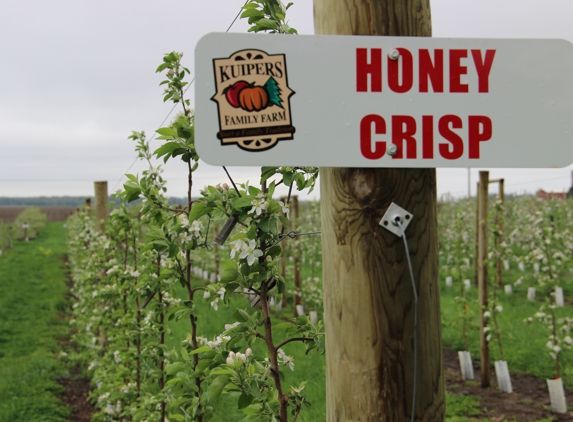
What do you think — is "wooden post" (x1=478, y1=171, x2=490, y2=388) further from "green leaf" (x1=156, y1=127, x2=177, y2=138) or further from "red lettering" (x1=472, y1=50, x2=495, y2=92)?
"red lettering" (x1=472, y1=50, x2=495, y2=92)

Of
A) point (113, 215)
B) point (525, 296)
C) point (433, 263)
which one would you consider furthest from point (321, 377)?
point (525, 296)

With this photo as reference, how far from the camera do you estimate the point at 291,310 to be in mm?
10242

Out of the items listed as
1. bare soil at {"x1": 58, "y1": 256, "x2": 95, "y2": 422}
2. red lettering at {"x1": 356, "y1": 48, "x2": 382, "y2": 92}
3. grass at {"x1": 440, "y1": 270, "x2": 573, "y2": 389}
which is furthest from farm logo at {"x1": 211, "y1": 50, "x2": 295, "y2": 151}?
grass at {"x1": 440, "y1": 270, "x2": 573, "y2": 389}

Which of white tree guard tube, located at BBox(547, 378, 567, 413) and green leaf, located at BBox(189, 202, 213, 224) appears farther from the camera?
white tree guard tube, located at BBox(547, 378, 567, 413)

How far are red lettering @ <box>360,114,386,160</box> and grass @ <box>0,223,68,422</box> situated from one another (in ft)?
18.8

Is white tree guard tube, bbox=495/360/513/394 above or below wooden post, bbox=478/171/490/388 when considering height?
below

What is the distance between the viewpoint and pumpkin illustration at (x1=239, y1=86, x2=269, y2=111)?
1.18 meters

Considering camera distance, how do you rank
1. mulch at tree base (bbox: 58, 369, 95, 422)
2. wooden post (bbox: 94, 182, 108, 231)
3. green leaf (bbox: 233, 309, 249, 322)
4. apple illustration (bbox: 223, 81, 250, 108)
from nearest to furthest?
apple illustration (bbox: 223, 81, 250, 108) < green leaf (bbox: 233, 309, 249, 322) < mulch at tree base (bbox: 58, 369, 95, 422) < wooden post (bbox: 94, 182, 108, 231)

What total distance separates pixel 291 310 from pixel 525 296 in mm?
4601

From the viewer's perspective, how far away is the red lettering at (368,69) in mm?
1220

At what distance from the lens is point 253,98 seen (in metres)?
1.19

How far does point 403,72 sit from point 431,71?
0.22 feet

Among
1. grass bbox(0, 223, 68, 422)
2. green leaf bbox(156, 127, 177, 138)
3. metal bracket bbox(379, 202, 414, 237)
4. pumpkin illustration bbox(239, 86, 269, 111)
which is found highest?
green leaf bbox(156, 127, 177, 138)

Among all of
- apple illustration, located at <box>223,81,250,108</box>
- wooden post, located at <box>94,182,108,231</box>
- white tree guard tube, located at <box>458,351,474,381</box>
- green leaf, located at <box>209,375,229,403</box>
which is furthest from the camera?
wooden post, located at <box>94,182,108,231</box>
